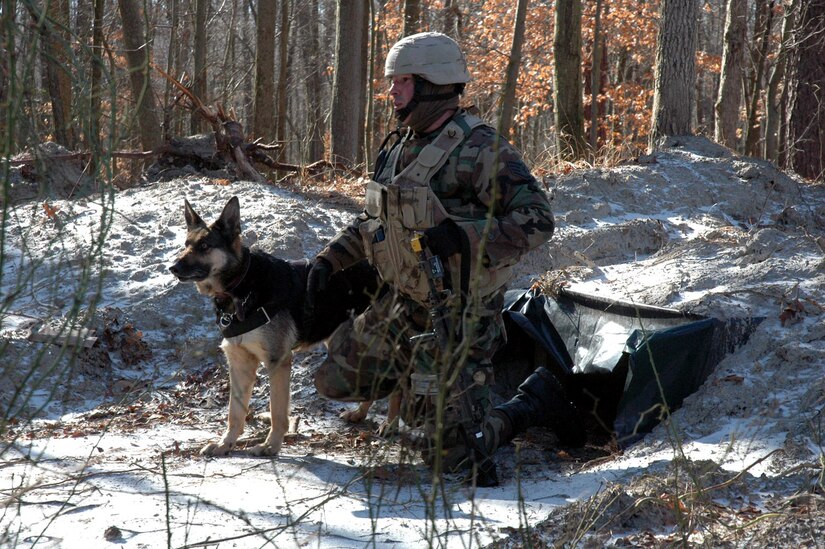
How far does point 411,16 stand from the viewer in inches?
559

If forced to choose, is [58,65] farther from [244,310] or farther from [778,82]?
[778,82]

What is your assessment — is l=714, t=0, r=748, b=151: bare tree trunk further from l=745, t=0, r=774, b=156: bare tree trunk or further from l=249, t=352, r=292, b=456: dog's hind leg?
l=249, t=352, r=292, b=456: dog's hind leg

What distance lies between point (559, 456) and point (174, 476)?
2.27 m

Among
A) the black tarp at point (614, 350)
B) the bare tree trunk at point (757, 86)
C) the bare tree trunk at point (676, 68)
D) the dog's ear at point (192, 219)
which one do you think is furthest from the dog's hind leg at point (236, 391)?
the bare tree trunk at point (757, 86)

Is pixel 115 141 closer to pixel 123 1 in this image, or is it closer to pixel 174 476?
pixel 174 476

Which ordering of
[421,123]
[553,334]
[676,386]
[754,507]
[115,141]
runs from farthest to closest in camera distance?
[553,334], [676,386], [421,123], [754,507], [115,141]

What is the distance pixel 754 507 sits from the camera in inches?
138

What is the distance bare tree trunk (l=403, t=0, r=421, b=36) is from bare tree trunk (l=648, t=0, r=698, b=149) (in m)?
5.53

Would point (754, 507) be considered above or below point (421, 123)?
below

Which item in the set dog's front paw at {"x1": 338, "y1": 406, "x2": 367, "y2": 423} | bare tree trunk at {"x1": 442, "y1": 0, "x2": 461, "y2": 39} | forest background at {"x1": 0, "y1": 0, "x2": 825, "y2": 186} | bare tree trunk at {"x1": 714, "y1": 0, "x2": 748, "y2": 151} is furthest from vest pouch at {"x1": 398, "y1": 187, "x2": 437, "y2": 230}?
bare tree trunk at {"x1": 442, "y1": 0, "x2": 461, "y2": 39}

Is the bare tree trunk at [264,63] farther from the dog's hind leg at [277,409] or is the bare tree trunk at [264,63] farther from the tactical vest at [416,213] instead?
the tactical vest at [416,213]

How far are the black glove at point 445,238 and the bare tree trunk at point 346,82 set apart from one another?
23.6 feet

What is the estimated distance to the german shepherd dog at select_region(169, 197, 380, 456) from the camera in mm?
4887

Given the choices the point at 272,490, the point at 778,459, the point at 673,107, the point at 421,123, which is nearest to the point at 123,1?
the point at 673,107
